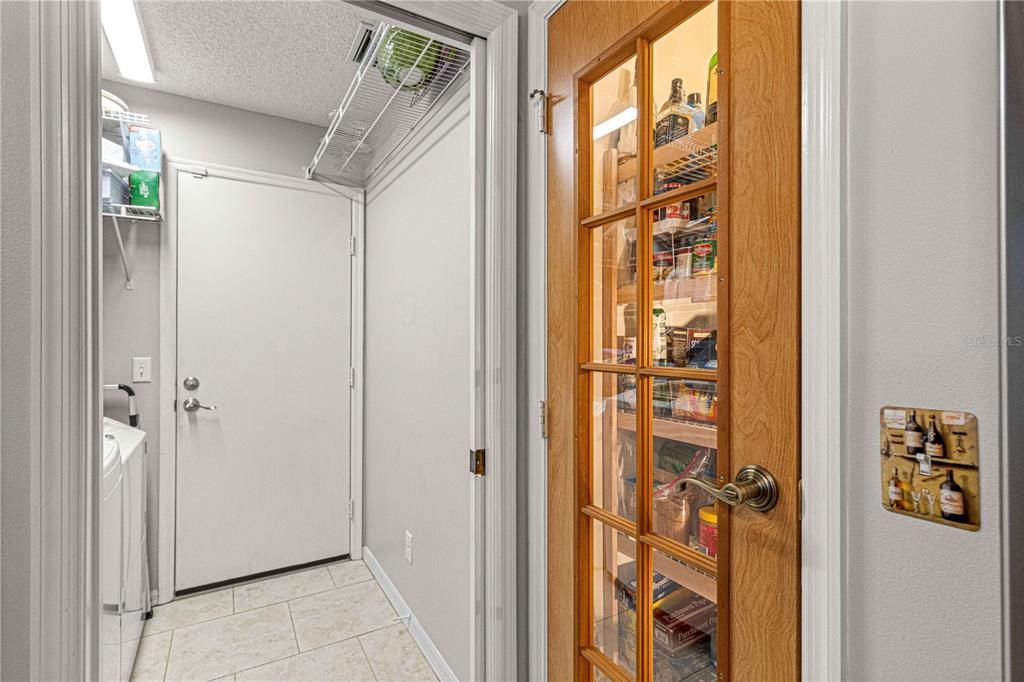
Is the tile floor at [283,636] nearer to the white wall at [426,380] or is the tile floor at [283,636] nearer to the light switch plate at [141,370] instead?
the white wall at [426,380]

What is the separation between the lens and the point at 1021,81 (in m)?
0.51

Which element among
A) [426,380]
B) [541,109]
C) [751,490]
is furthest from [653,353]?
[426,380]

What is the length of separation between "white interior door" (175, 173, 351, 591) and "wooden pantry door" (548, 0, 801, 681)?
1.90 metres

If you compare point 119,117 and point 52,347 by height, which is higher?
point 119,117

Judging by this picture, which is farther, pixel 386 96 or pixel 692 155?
pixel 386 96

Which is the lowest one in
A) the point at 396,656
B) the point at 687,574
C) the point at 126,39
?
the point at 396,656

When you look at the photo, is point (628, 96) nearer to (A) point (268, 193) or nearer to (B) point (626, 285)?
(B) point (626, 285)

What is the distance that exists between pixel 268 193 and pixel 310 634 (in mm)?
2114

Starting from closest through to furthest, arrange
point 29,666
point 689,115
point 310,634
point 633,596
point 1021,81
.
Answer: point 1021,81
point 29,666
point 689,115
point 633,596
point 310,634

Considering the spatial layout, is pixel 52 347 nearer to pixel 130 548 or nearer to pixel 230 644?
pixel 130 548

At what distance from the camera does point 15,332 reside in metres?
0.76

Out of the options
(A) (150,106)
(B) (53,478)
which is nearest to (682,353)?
(B) (53,478)

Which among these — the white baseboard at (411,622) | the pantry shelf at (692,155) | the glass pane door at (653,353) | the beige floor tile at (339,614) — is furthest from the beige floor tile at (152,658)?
the pantry shelf at (692,155)

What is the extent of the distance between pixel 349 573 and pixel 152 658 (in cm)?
A: 89
